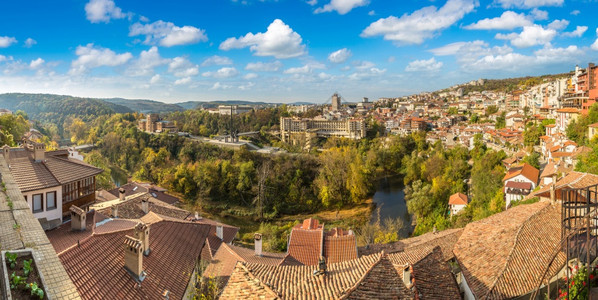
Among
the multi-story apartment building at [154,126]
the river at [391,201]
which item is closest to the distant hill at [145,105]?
the multi-story apartment building at [154,126]

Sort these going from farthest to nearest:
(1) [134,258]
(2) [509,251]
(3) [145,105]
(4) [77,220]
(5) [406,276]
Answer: (3) [145,105] < (4) [77,220] < (2) [509,251] < (1) [134,258] < (5) [406,276]

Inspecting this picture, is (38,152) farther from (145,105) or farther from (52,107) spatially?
(145,105)

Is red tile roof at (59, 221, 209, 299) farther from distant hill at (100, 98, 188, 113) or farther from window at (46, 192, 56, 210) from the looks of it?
distant hill at (100, 98, 188, 113)

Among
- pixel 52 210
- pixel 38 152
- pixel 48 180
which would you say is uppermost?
pixel 38 152

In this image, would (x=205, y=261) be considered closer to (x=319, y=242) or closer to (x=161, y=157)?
(x=319, y=242)

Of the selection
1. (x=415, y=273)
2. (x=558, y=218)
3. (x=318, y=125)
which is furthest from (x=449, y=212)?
(x=318, y=125)

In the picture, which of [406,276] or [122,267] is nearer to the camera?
[406,276]


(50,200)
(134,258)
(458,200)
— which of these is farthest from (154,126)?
(134,258)
